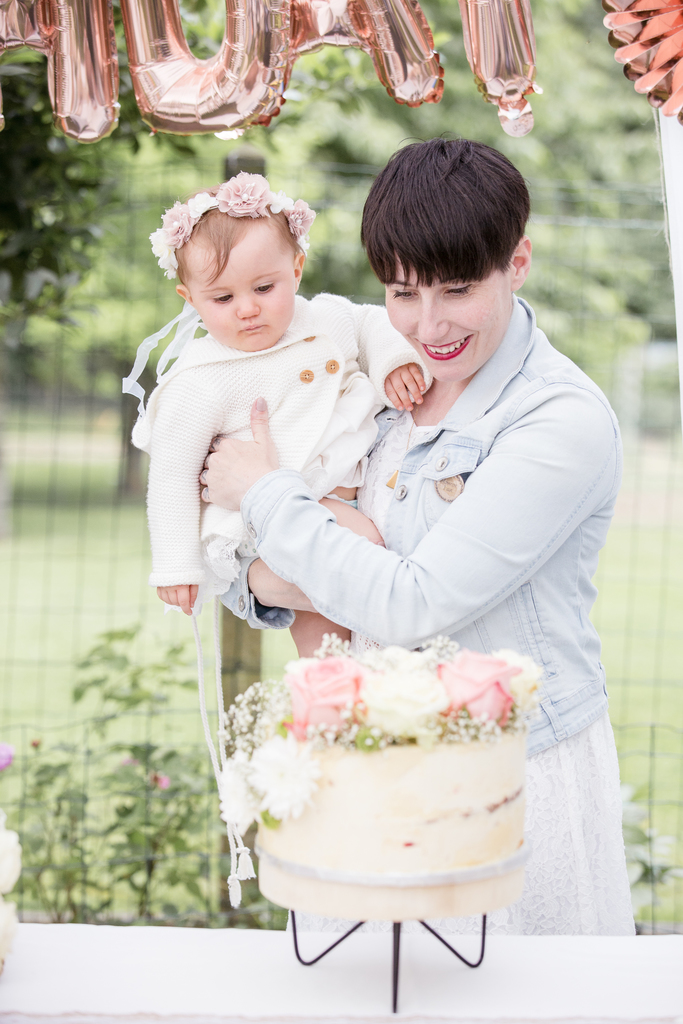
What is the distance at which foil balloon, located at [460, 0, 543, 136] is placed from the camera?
1.38 m

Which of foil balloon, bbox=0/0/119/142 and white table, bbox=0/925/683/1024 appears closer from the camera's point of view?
white table, bbox=0/925/683/1024

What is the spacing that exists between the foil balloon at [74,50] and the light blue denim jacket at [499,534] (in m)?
0.63

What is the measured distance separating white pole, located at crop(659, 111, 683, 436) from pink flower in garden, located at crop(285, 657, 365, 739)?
65 cm

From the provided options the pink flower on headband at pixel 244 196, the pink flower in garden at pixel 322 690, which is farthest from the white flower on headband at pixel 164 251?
the pink flower in garden at pixel 322 690

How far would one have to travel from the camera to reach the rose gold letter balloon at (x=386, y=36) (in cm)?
146

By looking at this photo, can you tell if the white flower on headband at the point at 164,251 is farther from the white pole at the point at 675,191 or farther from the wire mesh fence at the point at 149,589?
the wire mesh fence at the point at 149,589

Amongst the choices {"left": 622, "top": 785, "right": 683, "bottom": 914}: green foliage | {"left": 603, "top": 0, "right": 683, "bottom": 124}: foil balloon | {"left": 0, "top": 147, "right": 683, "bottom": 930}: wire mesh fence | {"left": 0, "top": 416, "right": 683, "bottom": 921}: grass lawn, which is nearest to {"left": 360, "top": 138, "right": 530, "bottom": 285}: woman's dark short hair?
{"left": 603, "top": 0, "right": 683, "bottom": 124}: foil balloon

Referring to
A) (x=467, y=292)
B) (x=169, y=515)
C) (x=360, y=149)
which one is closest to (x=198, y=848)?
(x=169, y=515)

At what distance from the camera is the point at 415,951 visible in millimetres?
1214

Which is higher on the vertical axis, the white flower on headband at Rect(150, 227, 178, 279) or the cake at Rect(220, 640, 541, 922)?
the white flower on headband at Rect(150, 227, 178, 279)

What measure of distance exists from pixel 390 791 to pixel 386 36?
1112 millimetres

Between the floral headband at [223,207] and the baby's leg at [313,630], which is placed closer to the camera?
the floral headband at [223,207]

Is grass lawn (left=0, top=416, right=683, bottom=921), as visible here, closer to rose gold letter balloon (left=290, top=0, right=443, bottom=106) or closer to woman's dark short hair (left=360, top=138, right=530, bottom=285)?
woman's dark short hair (left=360, top=138, right=530, bottom=285)

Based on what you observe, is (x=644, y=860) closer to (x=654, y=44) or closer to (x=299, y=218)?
(x=299, y=218)
